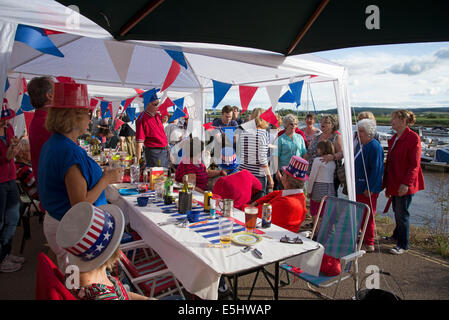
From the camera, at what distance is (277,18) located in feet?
7.89

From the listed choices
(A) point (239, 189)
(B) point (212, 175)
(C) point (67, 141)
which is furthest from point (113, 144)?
(C) point (67, 141)

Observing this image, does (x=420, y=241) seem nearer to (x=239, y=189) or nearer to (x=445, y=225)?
(x=445, y=225)

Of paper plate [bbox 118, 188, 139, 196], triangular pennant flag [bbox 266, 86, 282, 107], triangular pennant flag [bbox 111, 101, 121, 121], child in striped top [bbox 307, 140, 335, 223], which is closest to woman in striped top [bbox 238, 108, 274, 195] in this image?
child in striped top [bbox 307, 140, 335, 223]

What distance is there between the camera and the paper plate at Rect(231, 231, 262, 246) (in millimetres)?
1883

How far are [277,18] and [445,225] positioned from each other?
12.9ft

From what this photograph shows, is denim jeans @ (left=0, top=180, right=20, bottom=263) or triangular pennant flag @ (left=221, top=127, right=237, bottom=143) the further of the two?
triangular pennant flag @ (left=221, top=127, right=237, bottom=143)

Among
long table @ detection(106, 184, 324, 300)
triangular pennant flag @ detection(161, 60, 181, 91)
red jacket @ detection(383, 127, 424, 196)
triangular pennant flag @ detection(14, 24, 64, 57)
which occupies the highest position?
triangular pennant flag @ detection(161, 60, 181, 91)

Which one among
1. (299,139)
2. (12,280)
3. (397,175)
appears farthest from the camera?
(299,139)

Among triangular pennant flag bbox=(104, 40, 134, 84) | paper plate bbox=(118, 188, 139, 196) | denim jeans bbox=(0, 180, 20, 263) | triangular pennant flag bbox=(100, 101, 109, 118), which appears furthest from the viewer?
triangular pennant flag bbox=(100, 101, 109, 118)

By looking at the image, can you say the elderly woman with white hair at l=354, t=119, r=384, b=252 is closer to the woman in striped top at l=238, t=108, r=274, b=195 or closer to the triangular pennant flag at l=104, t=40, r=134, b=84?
the woman in striped top at l=238, t=108, r=274, b=195

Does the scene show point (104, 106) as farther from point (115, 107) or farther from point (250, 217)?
point (250, 217)

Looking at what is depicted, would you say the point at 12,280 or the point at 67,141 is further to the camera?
the point at 12,280

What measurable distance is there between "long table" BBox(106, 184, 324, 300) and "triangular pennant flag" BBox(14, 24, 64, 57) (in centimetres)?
155
